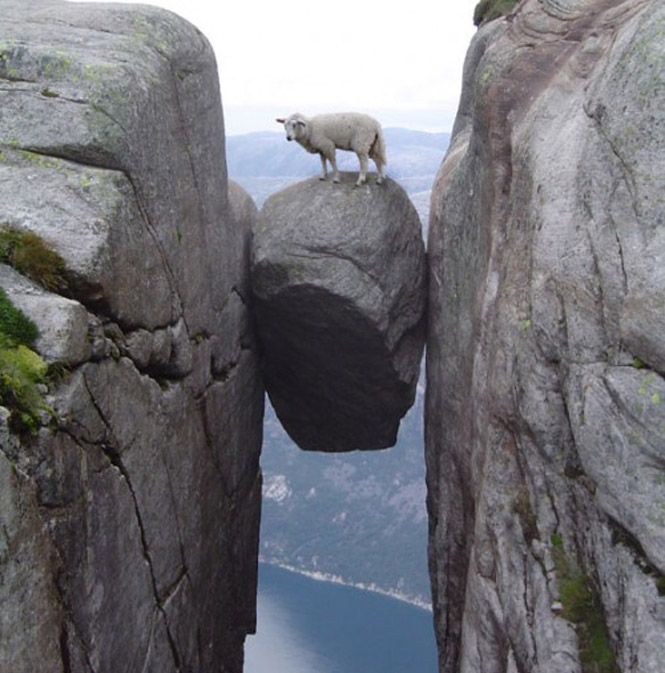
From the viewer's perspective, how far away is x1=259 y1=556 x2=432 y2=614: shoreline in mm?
92000

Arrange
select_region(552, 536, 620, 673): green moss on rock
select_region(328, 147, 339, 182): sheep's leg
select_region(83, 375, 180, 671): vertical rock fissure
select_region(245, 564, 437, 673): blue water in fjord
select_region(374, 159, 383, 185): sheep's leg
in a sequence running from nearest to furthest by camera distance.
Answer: select_region(552, 536, 620, 673): green moss on rock
select_region(83, 375, 180, 671): vertical rock fissure
select_region(328, 147, 339, 182): sheep's leg
select_region(374, 159, 383, 185): sheep's leg
select_region(245, 564, 437, 673): blue water in fjord

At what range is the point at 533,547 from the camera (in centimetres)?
1303

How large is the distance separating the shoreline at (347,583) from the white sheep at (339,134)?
7410cm

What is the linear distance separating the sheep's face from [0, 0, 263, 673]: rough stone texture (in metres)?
2.30

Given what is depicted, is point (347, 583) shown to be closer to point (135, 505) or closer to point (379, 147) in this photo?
point (379, 147)

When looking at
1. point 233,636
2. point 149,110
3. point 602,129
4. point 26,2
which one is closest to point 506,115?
point 602,129

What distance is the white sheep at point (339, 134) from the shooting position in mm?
20719

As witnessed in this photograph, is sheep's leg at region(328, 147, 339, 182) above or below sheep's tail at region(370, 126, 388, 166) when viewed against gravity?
below

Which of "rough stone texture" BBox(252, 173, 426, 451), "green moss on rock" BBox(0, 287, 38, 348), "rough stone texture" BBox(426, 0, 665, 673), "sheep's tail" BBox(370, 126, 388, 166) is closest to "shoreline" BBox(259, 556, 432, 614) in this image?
"rough stone texture" BBox(252, 173, 426, 451)

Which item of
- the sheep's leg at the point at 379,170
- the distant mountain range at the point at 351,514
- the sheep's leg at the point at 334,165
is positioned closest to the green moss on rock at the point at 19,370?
the sheep's leg at the point at 334,165

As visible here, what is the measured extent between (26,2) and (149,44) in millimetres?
3254

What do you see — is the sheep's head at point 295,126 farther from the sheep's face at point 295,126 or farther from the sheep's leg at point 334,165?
the sheep's leg at point 334,165

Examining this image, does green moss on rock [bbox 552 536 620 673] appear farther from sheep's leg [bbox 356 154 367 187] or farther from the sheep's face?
the sheep's face

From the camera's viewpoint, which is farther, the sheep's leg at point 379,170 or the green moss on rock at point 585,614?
the sheep's leg at point 379,170
